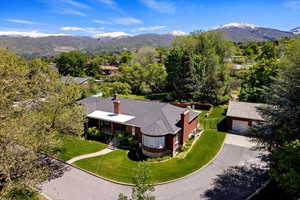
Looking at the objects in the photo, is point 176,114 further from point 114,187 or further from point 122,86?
point 122,86

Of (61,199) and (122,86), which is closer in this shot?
(61,199)

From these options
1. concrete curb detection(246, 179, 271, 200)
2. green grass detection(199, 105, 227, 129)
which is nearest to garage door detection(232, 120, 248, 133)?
green grass detection(199, 105, 227, 129)

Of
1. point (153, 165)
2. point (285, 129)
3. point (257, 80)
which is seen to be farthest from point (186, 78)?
point (285, 129)

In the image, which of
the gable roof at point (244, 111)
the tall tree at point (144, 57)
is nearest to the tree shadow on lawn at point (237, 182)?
the gable roof at point (244, 111)

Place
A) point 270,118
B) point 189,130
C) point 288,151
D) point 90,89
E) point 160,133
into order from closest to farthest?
point 288,151
point 270,118
point 160,133
point 189,130
point 90,89

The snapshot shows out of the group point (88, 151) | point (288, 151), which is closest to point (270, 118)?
point (288, 151)

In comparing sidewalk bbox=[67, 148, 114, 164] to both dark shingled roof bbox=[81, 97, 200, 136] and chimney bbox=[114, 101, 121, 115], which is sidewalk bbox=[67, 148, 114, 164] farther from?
chimney bbox=[114, 101, 121, 115]

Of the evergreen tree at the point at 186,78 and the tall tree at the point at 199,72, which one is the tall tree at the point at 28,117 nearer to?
the evergreen tree at the point at 186,78

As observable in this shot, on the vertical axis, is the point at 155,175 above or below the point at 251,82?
below
